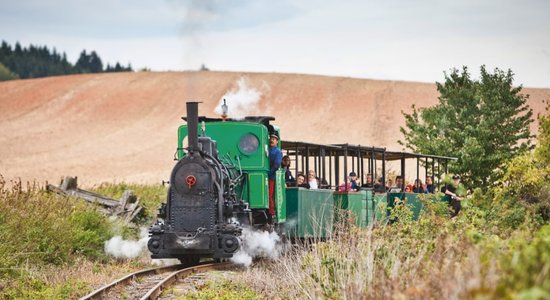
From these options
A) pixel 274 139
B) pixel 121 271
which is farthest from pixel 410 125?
pixel 121 271

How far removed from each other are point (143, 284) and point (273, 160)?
398 cm

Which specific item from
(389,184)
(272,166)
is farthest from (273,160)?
(389,184)

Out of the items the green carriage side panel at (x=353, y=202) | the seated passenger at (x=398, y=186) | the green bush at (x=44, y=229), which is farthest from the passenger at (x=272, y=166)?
the seated passenger at (x=398, y=186)

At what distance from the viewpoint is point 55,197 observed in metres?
18.1

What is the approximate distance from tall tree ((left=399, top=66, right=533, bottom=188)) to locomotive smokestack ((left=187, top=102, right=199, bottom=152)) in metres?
16.1

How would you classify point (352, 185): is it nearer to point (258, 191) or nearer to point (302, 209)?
point (302, 209)

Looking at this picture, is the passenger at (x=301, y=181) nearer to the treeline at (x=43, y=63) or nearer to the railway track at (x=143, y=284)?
the railway track at (x=143, y=284)

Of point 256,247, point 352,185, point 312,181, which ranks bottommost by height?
point 256,247

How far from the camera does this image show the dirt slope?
5250cm

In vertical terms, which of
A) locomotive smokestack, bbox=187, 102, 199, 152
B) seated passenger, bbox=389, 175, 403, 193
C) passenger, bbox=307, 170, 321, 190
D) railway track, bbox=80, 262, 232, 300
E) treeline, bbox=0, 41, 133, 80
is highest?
treeline, bbox=0, 41, 133, 80

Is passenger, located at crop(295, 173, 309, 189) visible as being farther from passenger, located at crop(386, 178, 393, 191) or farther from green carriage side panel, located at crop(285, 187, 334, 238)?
passenger, located at crop(386, 178, 393, 191)

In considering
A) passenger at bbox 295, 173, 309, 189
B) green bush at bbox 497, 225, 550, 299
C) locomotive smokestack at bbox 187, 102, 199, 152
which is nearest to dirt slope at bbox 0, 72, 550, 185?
passenger at bbox 295, 173, 309, 189

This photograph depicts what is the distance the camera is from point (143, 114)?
6762cm

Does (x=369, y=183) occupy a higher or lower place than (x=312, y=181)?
lower
